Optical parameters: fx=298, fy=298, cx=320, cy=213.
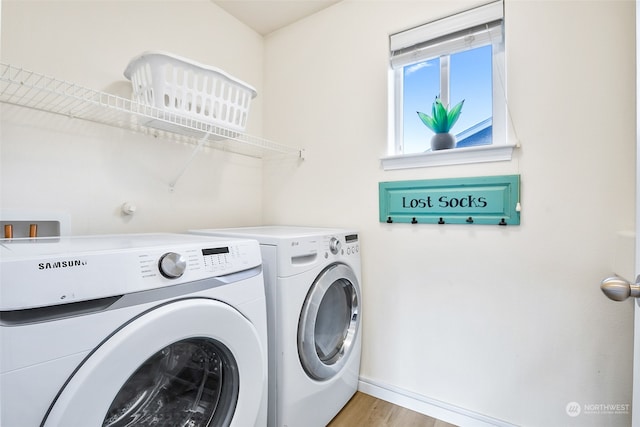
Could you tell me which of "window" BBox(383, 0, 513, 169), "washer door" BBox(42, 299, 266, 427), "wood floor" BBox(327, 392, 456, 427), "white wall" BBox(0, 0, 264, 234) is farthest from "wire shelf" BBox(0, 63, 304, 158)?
"wood floor" BBox(327, 392, 456, 427)

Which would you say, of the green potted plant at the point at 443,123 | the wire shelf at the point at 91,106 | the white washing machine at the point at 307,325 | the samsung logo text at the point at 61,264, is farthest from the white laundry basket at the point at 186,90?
the green potted plant at the point at 443,123

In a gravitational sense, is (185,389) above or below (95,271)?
below

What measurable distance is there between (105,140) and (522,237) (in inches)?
73.1

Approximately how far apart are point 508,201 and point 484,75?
66cm

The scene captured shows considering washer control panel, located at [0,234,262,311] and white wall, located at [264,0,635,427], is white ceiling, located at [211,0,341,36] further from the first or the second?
washer control panel, located at [0,234,262,311]

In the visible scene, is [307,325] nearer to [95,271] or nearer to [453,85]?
[95,271]

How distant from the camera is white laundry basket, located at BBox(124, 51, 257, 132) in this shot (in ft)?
3.83

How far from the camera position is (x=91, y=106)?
3.98 feet

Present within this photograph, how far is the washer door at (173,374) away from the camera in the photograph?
58 centimetres

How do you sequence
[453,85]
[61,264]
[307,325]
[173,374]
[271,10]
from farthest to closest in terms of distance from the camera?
[271,10] < [453,85] < [307,325] < [173,374] < [61,264]

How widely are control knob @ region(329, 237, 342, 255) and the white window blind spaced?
3.31 ft

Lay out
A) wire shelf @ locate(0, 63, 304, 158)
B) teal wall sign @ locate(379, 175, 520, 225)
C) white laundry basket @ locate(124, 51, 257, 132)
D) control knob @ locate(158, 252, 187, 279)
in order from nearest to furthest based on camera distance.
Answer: control knob @ locate(158, 252, 187, 279) → wire shelf @ locate(0, 63, 304, 158) → white laundry basket @ locate(124, 51, 257, 132) → teal wall sign @ locate(379, 175, 520, 225)

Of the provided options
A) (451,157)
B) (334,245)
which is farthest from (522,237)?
(334,245)

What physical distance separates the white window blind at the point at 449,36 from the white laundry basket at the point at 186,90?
83 centimetres
